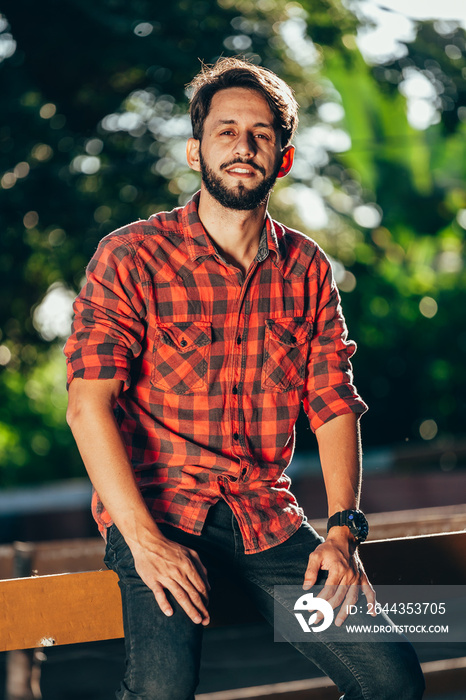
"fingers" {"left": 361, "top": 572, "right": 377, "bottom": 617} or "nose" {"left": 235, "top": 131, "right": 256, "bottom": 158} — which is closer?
"fingers" {"left": 361, "top": 572, "right": 377, "bottom": 617}

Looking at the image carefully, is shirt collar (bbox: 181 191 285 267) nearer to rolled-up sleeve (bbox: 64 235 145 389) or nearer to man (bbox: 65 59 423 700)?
man (bbox: 65 59 423 700)

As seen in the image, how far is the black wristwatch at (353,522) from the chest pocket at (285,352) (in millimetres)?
360

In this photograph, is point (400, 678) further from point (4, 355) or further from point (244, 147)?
point (4, 355)

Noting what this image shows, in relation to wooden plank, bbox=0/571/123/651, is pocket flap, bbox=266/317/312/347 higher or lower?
higher

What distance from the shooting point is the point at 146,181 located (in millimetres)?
7164

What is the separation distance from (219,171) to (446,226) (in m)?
8.35

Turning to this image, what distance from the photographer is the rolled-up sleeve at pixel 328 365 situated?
221 centimetres

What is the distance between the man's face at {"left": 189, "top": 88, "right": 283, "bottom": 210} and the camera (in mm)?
2102

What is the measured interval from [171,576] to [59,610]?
12.3 inches

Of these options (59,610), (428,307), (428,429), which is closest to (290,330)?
(59,610)

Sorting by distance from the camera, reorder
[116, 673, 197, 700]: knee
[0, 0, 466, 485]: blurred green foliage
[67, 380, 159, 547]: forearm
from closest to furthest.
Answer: [116, 673, 197, 700]: knee < [67, 380, 159, 547]: forearm < [0, 0, 466, 485]: blurred green foliage

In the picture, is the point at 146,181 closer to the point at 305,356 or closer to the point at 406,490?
the point at 406,490

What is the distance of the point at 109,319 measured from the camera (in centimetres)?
195

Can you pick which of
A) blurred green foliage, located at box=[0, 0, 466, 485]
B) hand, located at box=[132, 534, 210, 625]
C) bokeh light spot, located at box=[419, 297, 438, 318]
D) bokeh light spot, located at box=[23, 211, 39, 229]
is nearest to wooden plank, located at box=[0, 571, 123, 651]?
hand, located at box=[132, 534, 210, 625]
